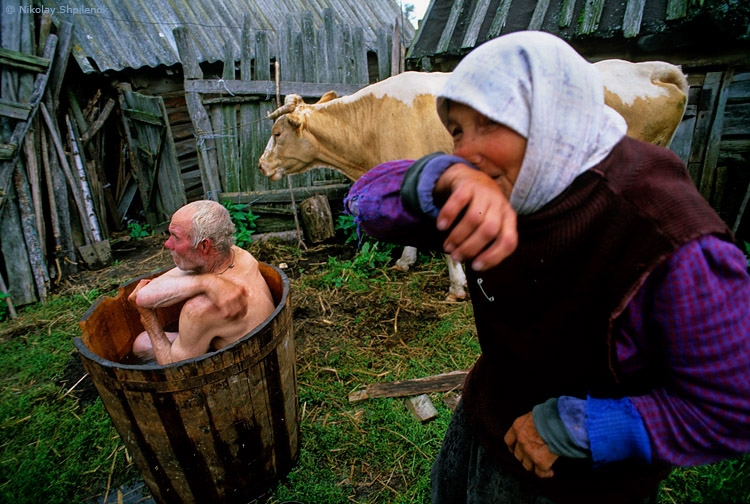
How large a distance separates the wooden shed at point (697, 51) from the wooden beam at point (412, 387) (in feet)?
13.3

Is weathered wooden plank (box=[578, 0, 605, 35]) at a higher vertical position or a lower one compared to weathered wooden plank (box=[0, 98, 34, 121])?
higher

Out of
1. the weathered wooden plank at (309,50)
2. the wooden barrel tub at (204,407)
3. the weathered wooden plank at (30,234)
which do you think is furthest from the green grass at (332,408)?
the weathered wooden plank at (309,50)

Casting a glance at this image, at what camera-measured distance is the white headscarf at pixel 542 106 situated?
89 centimetres

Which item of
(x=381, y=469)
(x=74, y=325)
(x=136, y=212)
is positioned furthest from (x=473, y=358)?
(x=136, y=212)

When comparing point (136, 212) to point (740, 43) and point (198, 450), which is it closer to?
point (198, 450)

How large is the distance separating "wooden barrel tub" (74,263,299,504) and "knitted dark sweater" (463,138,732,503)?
145 centimetres

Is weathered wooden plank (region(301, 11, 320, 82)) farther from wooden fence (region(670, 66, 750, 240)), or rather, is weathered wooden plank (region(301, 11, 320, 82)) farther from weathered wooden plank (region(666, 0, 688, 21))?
wooden fence (region(670, 66, 750, 240))

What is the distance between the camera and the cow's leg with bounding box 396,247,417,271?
589 cm

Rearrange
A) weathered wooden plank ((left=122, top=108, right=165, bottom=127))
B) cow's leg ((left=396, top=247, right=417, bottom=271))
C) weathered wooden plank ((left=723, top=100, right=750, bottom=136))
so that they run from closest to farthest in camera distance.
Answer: weathered wooden plank ((left=723, top=100, right=750, bottom=136))
cow's leg ((left=396, top=247, right=417, bottom=271))
weathered wooden plank ((left=122, top=108, right=165, bottom=127))

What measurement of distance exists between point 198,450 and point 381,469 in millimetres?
1396

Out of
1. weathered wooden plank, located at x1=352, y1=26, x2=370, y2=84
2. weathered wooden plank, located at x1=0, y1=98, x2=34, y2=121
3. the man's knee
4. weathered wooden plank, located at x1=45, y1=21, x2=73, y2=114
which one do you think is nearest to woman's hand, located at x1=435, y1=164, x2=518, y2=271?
the man's knee

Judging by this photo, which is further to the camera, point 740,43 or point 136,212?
point 136,212

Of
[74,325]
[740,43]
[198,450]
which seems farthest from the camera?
[74,325]

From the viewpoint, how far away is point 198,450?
7.46 ft
